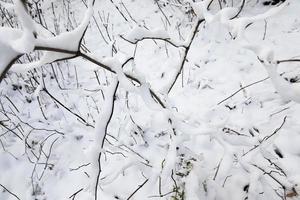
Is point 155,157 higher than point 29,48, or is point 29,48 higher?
point 155,157

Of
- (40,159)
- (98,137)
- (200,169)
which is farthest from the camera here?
(40,159)

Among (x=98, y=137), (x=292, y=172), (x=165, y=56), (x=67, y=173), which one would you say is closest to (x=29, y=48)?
(x=98, y=137)

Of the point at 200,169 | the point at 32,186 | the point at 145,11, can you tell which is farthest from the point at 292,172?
the point at 145,11

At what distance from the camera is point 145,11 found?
3.70 metres

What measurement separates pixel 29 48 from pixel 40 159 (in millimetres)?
1754

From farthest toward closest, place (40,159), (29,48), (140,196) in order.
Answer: (40,159)
(140,196)
(29,48)

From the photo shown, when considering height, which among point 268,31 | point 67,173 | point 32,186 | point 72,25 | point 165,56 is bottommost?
point 32,186

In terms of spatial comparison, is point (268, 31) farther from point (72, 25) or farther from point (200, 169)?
point (72, 25)

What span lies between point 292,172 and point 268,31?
1394 mm

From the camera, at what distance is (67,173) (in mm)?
2111

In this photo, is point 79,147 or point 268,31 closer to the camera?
point 79,147

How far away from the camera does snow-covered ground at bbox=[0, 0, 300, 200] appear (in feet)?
3.27

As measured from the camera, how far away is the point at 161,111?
1.12 m

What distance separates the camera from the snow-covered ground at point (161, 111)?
3.27 ft
